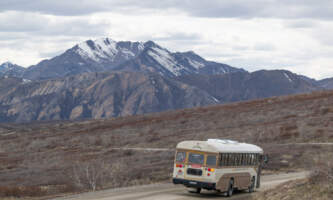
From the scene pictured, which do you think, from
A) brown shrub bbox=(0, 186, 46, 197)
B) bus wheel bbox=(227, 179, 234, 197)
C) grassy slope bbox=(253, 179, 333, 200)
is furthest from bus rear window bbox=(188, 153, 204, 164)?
brown shrub bbox=(0, 186, 46, 197)

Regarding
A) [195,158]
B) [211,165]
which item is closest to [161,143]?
[195,158]

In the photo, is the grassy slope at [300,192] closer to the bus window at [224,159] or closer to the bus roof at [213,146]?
the bus window at [224,159]

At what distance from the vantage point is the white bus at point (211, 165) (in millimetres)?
29438

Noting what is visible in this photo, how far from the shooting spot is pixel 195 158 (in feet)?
98.3

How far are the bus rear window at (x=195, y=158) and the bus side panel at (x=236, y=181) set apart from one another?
1462 millimetres

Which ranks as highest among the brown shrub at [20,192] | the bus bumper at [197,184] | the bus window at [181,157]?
the bus window at [181,157]

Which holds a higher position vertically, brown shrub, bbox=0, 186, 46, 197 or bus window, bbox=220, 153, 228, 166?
bus window, bbox=220, 153, 228, 166

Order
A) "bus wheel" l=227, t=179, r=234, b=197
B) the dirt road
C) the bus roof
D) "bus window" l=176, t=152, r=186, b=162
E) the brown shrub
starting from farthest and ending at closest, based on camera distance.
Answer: the brown shrub < "bus wheel" l=227, t=179, r=234, b=197 < "bus window" l=176, t=152, r=186, b=162 < the dirt road < the bus roof

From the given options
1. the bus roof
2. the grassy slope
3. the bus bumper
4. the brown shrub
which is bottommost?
the brown shrub

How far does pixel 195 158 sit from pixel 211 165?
105cm

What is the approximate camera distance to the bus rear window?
2977 cm

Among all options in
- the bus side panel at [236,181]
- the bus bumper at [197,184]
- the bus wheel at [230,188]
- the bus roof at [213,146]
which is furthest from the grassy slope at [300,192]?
the bus wheel at [230,188]

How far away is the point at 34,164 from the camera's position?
2918 inches

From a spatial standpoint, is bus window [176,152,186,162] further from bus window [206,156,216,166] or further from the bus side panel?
the bus side panel
